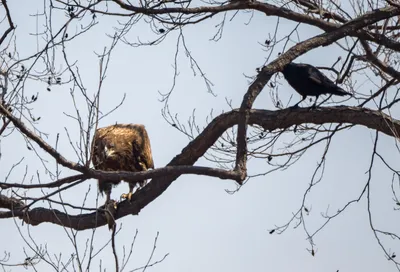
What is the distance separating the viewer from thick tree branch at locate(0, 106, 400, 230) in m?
5.11

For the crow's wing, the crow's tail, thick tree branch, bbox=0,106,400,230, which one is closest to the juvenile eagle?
thick tree branch, bbox=0,106,400,230

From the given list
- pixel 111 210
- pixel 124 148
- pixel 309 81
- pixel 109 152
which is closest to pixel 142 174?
pixel 111 210

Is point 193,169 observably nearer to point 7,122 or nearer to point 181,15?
point 7,122

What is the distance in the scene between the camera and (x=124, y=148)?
7.56 meters

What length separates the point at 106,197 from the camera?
688cm

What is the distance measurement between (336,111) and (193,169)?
1167 millimetres

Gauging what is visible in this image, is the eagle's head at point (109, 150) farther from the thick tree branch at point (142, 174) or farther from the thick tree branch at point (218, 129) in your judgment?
the thick tree branch at point (142, 174)

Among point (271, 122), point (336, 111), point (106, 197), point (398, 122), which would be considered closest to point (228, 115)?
point (271, 122)

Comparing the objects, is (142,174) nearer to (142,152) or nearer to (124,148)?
(124,148)

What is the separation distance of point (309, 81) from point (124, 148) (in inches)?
94.1

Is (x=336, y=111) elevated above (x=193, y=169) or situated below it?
above

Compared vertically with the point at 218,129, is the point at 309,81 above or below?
above

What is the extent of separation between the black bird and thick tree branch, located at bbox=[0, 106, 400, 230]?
1.77 feet

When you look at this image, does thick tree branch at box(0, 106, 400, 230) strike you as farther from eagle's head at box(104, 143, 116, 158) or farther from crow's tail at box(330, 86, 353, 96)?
eagle's head at box(104, 143, 116, 158)
